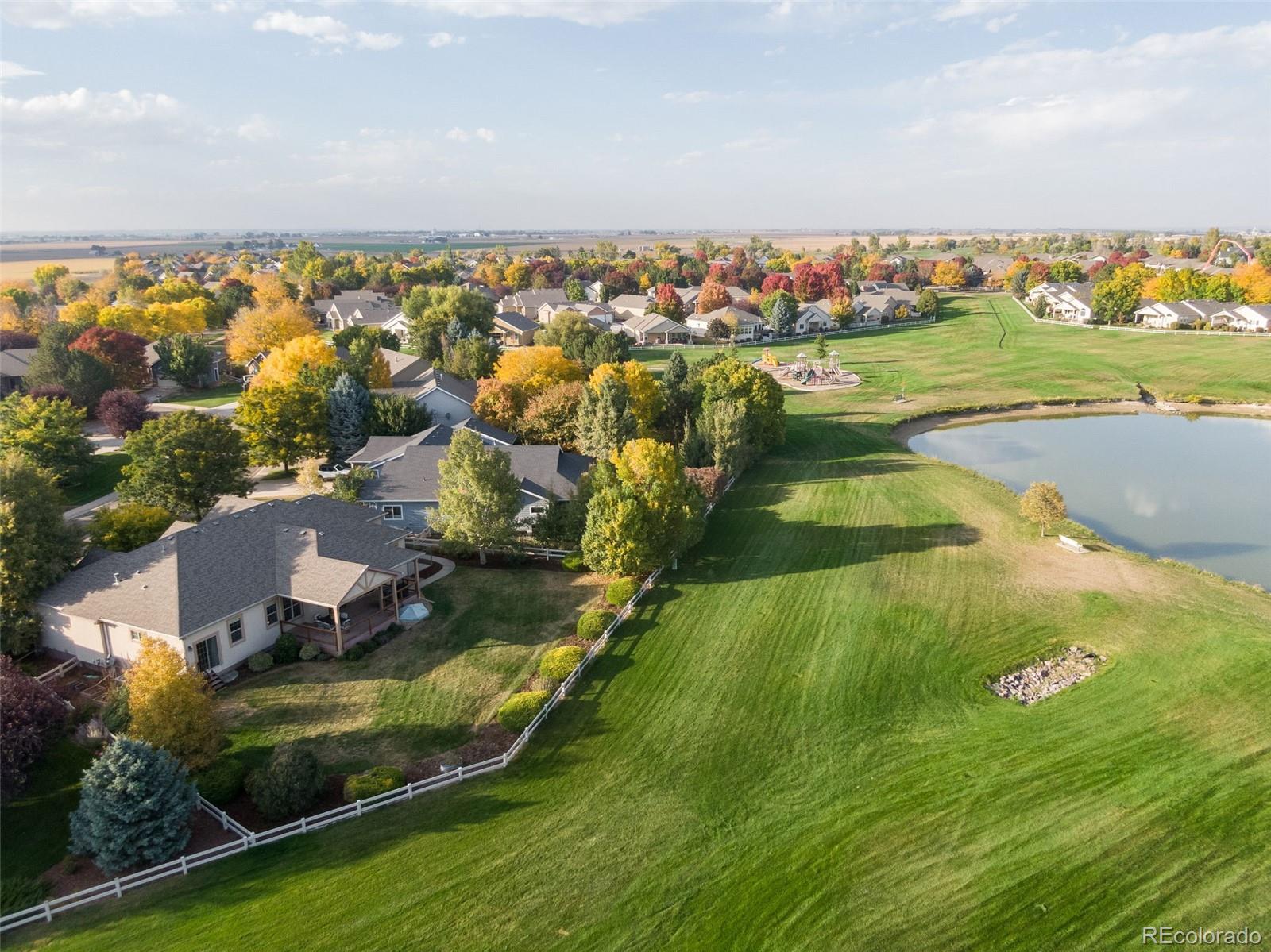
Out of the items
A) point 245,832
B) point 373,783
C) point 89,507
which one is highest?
point 89,507

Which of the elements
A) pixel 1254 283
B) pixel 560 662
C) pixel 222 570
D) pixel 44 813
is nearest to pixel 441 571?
pixel 222 570

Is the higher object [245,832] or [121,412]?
[121,412]

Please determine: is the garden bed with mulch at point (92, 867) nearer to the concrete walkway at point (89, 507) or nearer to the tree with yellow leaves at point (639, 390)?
the concrete walkway at point (89, 507)

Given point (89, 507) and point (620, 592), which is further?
point (89, 507)

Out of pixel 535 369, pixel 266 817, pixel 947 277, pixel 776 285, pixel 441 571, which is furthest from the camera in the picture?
pixel 947 277

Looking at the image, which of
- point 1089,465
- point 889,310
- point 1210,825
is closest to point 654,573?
point 1210,825

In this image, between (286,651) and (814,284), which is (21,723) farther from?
(814,284)

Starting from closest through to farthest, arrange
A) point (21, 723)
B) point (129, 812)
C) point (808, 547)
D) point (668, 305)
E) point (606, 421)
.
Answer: point (129, 812), point (21, 723), point (808, 547), point (606, 421), point (668, 305)

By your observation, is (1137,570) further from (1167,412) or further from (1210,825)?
(1167,412)

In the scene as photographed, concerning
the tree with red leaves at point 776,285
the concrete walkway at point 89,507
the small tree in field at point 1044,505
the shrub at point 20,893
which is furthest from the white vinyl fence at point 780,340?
the shrub at point 20,893
